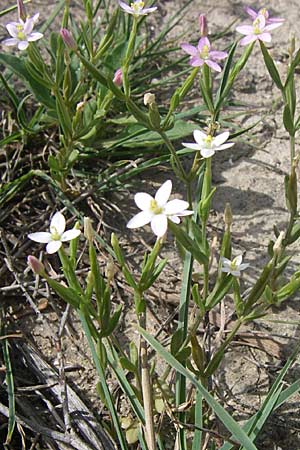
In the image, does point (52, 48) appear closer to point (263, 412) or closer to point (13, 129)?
point (13, 129)

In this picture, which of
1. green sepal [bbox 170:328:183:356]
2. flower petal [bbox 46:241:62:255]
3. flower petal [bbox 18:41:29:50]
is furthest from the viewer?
flower petal [bbox 18:41:29:50]

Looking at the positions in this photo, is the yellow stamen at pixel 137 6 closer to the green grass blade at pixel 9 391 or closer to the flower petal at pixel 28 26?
the flower petal at pixel 28 26

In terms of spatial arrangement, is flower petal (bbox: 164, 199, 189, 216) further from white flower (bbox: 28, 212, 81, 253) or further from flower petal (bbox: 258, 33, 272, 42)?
flower petal (bbox: 258, 33, 272, 42)

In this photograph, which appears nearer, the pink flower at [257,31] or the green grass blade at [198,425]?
the green grass blade at [198,425]

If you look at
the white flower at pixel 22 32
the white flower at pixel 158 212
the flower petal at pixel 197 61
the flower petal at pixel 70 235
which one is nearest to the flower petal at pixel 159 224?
the white flower at pixel 158 212

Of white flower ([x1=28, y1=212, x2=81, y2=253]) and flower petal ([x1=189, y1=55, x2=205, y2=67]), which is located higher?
flower petal ([x1=189, y1=55, x2=205, y2=67])

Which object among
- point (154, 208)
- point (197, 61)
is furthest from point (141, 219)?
point (197, 61)

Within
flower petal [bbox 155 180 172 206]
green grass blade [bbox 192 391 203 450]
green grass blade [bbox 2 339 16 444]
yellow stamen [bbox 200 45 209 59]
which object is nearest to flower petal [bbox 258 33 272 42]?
yellow stamen [bbox 200 45 209 59]

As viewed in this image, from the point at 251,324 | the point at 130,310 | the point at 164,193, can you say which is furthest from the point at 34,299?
the point at 164,193
